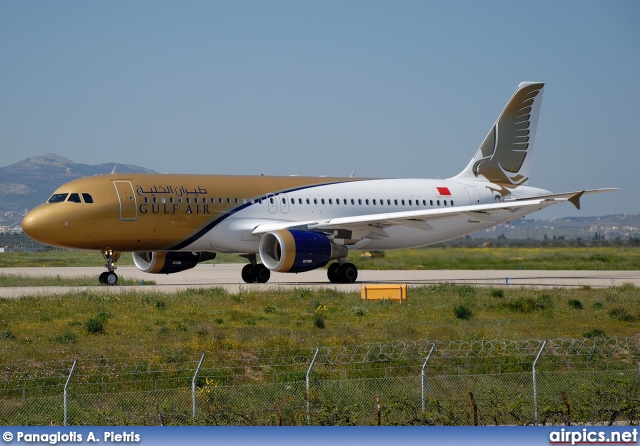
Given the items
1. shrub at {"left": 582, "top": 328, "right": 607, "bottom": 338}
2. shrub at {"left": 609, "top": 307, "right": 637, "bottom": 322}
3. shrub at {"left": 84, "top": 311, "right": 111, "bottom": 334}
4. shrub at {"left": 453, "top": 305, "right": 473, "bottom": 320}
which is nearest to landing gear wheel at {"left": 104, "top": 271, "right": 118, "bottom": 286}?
shrub at {"left": 84, "top": 311, "right": 111, "bottom": 334}

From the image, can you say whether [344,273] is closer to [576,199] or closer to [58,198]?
[576,199]

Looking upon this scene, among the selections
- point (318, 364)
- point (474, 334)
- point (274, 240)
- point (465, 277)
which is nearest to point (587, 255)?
point (465, 277)

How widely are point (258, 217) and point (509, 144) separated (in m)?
14.4

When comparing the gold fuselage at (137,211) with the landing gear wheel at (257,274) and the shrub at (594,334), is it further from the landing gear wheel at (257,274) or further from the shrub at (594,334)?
the shrub at (594,334)

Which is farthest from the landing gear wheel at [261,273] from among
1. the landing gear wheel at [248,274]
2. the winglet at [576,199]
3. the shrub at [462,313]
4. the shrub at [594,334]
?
the shrub at [594,334]

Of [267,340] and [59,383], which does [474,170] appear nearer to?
[267,340]

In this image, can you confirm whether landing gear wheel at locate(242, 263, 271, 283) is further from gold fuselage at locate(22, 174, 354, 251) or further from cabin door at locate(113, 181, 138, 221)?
cabin door at locate(113, 181, 138, 221)

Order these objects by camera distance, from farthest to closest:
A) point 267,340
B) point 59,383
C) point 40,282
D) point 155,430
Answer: point 40,282
point 267,340
point 59,383
point 155,430

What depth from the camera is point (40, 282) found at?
42.7 meters

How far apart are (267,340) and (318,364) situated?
291 cm

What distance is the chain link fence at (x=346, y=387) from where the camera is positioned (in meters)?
16.4

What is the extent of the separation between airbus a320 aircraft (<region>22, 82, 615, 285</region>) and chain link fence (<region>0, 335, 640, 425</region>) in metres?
14.7

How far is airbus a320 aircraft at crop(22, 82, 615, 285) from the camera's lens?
36031 millimetres

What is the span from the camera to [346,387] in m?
19.0
